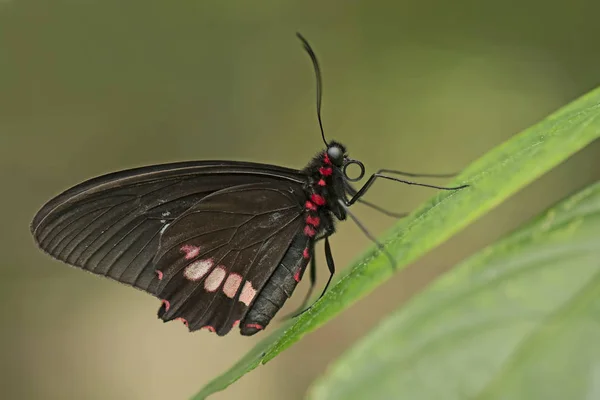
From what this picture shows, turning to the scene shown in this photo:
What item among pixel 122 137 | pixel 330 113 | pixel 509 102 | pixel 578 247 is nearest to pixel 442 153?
pixel 509 102

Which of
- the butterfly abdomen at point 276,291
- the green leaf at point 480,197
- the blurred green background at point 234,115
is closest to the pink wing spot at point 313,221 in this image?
the butterfly abdomen at point 276,291

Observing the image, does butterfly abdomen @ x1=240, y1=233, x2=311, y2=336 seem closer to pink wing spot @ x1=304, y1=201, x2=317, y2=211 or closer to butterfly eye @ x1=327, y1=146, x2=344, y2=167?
pink wing spot @ x1=304, y1=201, x2=317, y2=211

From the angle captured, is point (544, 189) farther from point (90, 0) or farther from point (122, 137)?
point (90, 0)

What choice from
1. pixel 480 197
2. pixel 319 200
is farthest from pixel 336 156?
pixel 480 197

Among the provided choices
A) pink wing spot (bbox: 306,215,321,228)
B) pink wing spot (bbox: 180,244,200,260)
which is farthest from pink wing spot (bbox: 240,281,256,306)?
pink wing spot (bbox: 306,215,321,228)

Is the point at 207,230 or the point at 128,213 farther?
the point at 207,230

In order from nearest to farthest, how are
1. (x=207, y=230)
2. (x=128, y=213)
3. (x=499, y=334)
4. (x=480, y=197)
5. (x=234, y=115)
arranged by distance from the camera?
(x=499, y=334), (x=480, y=197), (x=128, y=213), (x=207, y=230), (x=234, y=115)

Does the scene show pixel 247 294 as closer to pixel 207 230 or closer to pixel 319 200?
pixel 207 230
